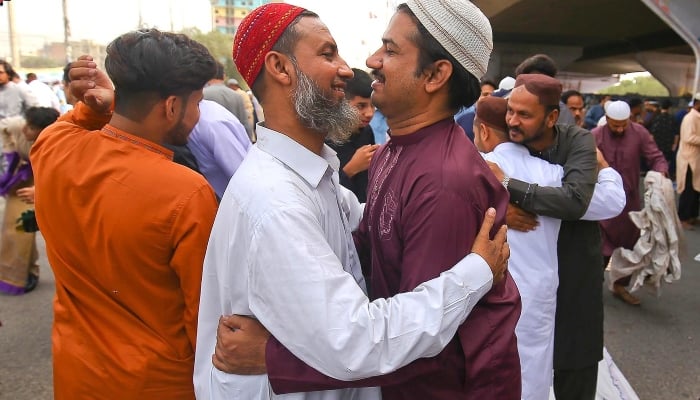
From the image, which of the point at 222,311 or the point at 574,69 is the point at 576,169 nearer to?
the point at 222,311

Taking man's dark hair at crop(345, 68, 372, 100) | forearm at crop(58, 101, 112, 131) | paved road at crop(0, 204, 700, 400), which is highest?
forearm at crop(58, 101, 112, 131)

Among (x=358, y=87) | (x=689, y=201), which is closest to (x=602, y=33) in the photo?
(x=689, y=201)

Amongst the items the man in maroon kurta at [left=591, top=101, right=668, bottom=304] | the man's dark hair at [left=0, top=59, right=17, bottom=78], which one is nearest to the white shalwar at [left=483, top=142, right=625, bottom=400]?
the man in maroon kurta at [left=591, top=101, right=668, bottom=304]

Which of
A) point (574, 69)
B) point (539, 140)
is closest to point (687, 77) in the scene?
point (574, 69)

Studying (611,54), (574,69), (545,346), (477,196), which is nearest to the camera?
(477,196)

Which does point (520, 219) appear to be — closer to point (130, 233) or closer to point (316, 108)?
point (316, 108)

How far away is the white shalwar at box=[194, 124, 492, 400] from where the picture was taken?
1.08 m

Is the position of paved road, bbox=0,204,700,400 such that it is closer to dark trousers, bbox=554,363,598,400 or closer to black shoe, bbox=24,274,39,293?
black shoe, bbox=24,274,39,293

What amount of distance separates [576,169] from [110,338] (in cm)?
194

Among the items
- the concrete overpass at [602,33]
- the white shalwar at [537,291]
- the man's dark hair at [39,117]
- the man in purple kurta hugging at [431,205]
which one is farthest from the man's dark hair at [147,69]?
the concrete overpass at [602,33]

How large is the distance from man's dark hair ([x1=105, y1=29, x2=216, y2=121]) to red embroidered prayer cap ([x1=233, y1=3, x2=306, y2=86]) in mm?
406

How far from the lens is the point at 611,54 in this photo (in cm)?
3569

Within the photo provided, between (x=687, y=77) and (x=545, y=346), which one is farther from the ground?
(x=545, y=346)

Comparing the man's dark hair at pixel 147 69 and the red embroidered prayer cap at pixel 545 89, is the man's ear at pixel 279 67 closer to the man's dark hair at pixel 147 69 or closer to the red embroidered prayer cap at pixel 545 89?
the man's dark hair at pixel 147 69
